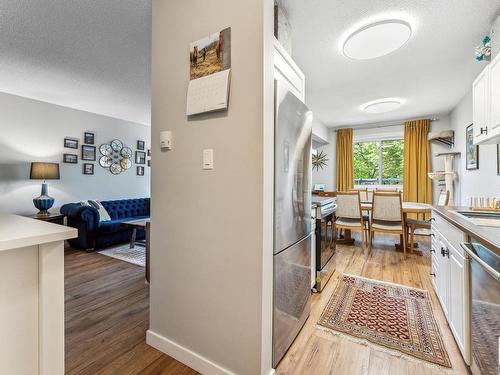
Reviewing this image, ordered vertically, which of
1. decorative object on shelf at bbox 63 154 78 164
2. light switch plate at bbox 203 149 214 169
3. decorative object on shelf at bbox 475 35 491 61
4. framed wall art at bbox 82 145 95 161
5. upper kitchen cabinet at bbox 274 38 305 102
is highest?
decorative object on shelf at bbox 475 35 491 61

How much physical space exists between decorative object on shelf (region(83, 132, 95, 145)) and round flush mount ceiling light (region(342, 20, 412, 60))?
4.74 m

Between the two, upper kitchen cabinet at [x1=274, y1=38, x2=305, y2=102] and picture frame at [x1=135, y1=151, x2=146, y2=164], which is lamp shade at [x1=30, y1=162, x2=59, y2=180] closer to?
picture frame at [x1=135, y1=151, x2=146, y2=164]

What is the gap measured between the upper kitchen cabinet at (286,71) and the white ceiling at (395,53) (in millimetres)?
602

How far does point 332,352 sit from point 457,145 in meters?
4.80

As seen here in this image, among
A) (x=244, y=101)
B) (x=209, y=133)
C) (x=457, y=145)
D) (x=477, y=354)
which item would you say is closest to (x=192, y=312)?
(x=209, y=133)

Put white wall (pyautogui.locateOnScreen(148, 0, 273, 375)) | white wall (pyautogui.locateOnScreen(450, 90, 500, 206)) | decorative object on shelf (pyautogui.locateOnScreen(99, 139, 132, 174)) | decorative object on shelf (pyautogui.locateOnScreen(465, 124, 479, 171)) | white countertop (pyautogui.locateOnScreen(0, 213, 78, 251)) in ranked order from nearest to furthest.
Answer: white countertop (pyautogui.locateOnScreen(0, 213, 78, 251)) < white wall (pyautogui.locateOnScreen(148, 0, 273, 375)) < white wall (pyautogui.locateOnScreen(450, 90, 500, 206)) < decorative object on shelf (pyautogui.locateOnScreen(465, 124, 479, 171)) < decorative object on shelf (pyautogui.locateOnScreen(99, 139, 132, 174))

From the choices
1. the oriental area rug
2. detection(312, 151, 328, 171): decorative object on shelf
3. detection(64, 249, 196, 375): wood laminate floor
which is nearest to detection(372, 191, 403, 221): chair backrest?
the oriental area rug

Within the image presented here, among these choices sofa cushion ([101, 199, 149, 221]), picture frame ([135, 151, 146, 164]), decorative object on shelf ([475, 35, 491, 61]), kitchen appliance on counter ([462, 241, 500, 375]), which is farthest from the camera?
picture frame ([135, 151, 146, 164])

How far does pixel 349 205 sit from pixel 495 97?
2.29m

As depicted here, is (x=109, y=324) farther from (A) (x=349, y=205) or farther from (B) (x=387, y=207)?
(B) (x=387, y=207)

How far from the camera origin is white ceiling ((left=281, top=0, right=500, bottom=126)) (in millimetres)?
1936

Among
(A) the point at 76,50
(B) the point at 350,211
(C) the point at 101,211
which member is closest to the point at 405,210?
(B) the point at 350,211

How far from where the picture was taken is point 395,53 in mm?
2650

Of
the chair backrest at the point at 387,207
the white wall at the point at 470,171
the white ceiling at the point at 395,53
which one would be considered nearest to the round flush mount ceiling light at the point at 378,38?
the white ceiling at the point at 395,53
